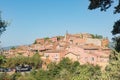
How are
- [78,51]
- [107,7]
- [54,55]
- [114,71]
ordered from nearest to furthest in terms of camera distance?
1. [114,71]
2. [107,7]
3. [78,51]
4. [54,55]

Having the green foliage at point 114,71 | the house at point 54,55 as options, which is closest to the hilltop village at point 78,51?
the house at point 54,55

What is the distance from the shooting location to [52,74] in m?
54.4

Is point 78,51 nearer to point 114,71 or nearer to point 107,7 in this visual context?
point 107,7

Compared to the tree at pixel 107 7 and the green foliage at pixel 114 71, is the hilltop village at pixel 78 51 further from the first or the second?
the green foliage at pixel 114 71

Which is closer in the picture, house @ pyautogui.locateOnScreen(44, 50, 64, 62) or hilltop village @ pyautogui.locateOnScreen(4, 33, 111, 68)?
hilltop village @ pyautogui.locateOnScreen(4, 33, 111, 68)

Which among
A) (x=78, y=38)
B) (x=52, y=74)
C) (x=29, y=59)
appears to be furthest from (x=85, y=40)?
(x=52, y=74)

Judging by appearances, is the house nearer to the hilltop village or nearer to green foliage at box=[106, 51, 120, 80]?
the hilltop village

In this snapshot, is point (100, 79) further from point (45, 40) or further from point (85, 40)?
point (45, 40)

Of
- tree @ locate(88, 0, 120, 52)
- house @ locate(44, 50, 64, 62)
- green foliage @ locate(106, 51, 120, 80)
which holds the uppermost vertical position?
tree @ locate(88, 0, 120, 52)

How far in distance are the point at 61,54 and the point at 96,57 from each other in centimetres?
888

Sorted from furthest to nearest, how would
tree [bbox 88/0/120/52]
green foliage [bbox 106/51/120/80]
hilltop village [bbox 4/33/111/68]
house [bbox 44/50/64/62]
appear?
1. house [bbox 44/50/64/62]
2. hilltop village [bbox 4/33/111/68]
3. tree [bbox 88/0/120/52]
4. green foliage [bbox 106/51/120/80]

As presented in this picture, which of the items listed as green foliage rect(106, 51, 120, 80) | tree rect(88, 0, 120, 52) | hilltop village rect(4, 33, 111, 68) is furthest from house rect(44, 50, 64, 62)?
green foliage rect(106, 51, 120, 80)

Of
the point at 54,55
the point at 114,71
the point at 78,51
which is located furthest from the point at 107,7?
the point at 54,55

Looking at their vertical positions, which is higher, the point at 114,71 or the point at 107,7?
the point at 107,7
